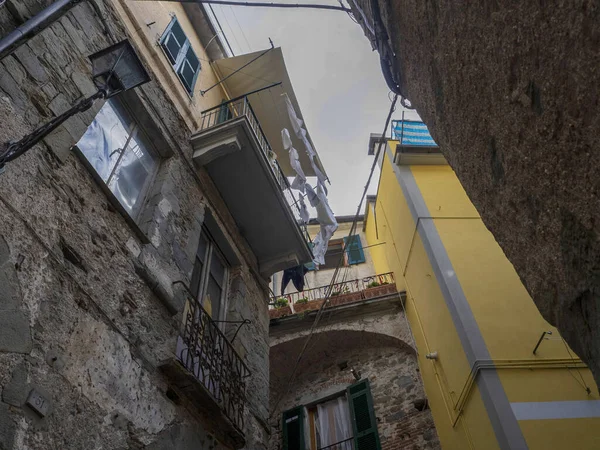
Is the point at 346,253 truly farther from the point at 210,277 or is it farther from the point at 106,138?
the point at 106,138

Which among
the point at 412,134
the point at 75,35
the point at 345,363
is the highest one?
the point at 412,134

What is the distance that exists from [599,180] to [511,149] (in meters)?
0.66

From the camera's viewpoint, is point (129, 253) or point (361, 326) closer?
point (129, 253)

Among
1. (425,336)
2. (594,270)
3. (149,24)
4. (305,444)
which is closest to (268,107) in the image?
(149,24)

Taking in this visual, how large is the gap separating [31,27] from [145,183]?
2355 mm

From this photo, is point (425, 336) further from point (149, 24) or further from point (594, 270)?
point (594, 270)

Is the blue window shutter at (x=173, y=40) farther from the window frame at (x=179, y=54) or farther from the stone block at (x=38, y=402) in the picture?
the stone block at (x=38, y=402)

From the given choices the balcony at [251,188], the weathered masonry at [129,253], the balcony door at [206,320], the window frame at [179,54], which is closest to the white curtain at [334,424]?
the weathered masonry at [129,253]

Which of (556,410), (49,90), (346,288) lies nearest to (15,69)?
(49,90)

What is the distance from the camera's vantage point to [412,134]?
11586mm

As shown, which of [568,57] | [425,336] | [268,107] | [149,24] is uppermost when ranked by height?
[268,107]

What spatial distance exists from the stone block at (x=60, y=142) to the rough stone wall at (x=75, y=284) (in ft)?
0.03

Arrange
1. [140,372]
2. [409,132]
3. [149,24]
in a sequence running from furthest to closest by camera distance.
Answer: [409,132] < [149,24] < [140,372]

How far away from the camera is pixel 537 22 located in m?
1.94
